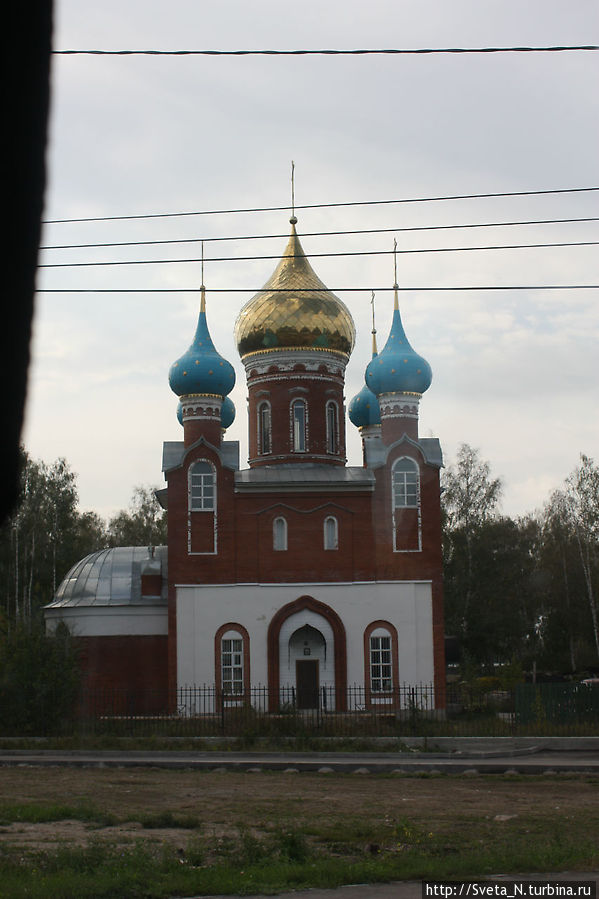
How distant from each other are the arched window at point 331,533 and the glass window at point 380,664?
2.88 metres

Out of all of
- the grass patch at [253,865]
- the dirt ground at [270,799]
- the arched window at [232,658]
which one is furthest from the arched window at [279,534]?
the grass patch at [253,865]

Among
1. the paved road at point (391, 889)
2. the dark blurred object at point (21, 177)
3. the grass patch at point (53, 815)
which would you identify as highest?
the dark blurred object at point (21, 177)

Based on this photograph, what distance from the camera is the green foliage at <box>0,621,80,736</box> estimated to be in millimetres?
23984

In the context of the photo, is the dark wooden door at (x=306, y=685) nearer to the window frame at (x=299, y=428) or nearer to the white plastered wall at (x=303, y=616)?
the white plastered wall at (x=303, y=616)

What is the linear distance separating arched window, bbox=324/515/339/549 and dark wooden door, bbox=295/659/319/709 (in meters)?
3.44

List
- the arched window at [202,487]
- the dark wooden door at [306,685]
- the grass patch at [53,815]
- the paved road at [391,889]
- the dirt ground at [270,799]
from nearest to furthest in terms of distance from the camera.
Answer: the paved road at [391,889] → the dirt ground at [270,799] → the grass patch at [53,815] → the dark wooden door at [306,685] → the arched window at [202,487]

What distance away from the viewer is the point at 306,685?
3119 cm

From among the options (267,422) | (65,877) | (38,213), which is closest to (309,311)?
(267,422)

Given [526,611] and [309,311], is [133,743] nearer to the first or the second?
[309,311]

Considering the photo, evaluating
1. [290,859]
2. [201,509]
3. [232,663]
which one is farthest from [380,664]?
[290,859]

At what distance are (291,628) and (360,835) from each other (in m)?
20.0

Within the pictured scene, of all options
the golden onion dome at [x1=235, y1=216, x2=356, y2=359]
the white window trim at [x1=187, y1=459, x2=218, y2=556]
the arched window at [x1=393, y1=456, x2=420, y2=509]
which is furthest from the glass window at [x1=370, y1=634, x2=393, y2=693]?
the golden onion dome at [x1=235, y1=216, x2=356, y2=359]

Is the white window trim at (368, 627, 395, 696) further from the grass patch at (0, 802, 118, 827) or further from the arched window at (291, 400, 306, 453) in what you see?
the grass patch at (0, 802, 118, 827)

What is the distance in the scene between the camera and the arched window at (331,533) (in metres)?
31.9
